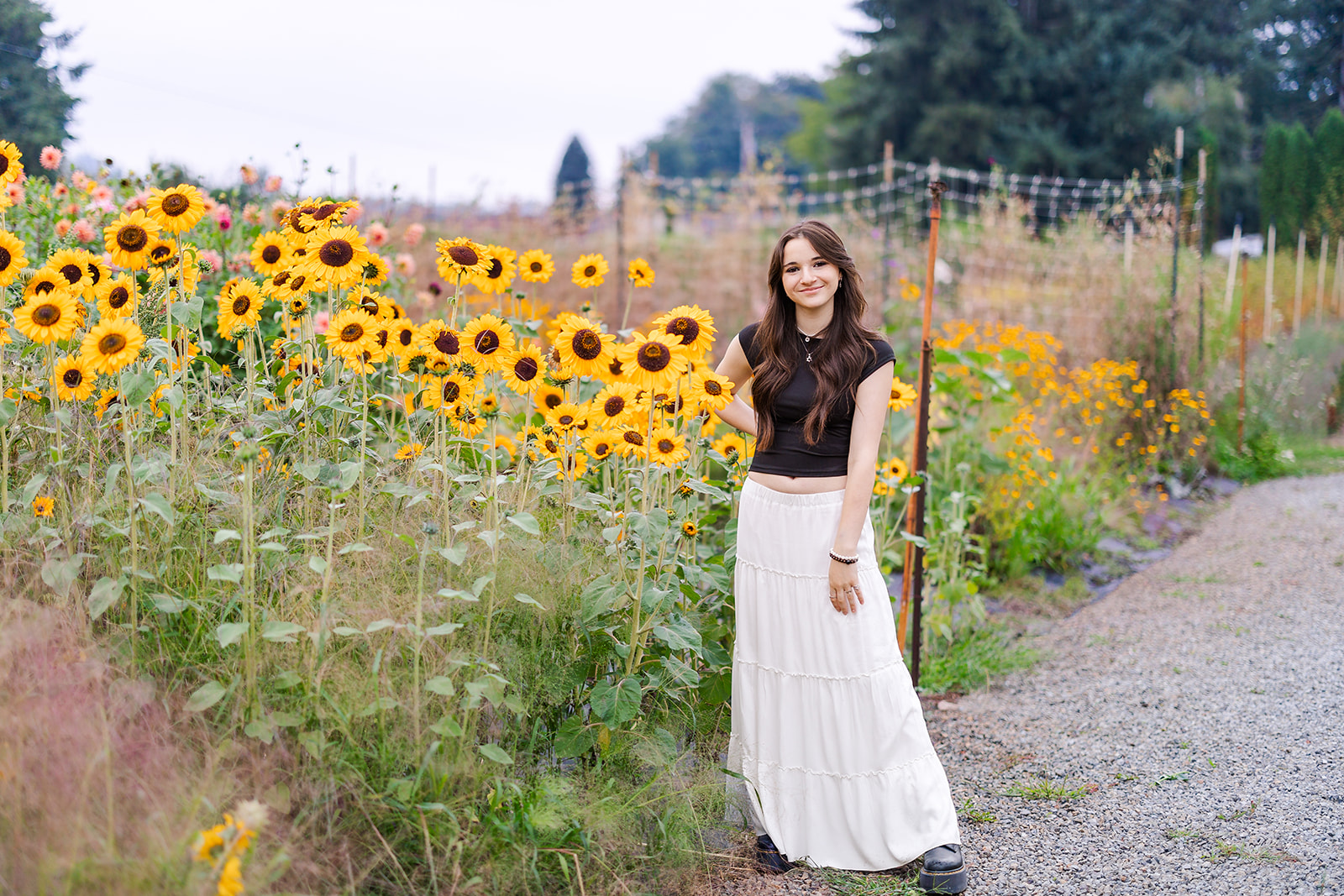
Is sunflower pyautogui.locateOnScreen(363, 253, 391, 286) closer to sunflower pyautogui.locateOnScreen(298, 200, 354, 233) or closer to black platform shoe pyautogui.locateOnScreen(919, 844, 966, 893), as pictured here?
sunflower pyautogui.locateOnScreen(298, 200, 354, 233)

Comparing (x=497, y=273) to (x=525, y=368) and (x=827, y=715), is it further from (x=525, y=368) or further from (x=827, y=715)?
(x=827, y=715)

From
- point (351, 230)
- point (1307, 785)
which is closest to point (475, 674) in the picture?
point (351, 230)

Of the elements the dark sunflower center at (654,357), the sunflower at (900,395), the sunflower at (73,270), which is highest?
the sunflower at (73,270)

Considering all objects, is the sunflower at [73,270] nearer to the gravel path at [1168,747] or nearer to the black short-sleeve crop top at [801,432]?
the black short-sleeve crop top at [801,432]

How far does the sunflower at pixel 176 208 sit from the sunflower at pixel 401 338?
519 mm

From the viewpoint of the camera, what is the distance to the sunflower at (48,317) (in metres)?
2.19

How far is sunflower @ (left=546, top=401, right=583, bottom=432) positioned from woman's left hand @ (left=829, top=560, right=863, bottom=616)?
0.72 meters

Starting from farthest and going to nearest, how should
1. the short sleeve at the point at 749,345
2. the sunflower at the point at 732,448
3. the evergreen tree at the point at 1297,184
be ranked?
1. the evergreen tree at the point at 1297,184
2. the sunflower at the point at 732,448
3. the short sleeve at the point at 749,345

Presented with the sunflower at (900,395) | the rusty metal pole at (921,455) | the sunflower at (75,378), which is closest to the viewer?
the sunflower at (75,378)

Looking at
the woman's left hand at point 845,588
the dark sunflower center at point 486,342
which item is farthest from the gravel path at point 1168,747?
the dark sunflower center at point 486,342

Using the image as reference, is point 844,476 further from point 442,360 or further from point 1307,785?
point 1307,785

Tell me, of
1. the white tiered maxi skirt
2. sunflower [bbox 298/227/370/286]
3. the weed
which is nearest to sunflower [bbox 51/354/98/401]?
sunflower [bbox 298/227/370/286]

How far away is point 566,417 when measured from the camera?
257 centimetres

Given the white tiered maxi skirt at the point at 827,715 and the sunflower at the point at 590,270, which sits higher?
the sunflower at the point at 590,270
